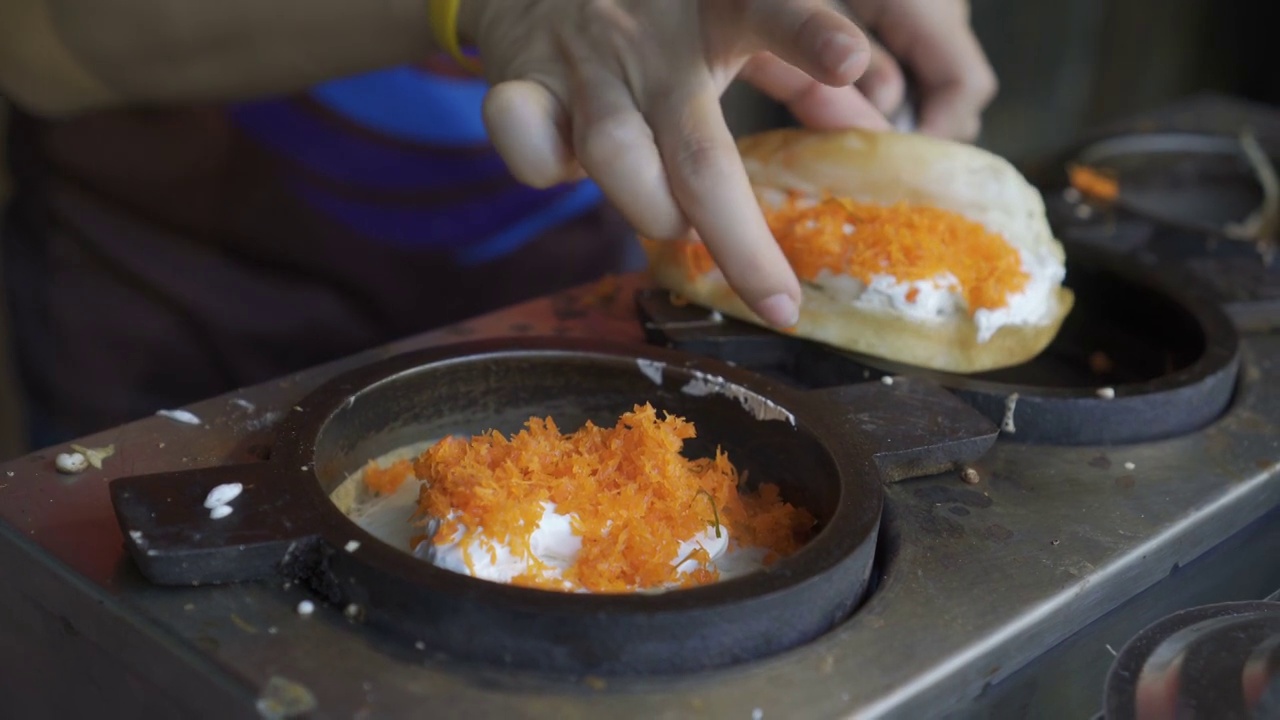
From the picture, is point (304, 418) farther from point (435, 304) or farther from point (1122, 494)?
point (435, 304)

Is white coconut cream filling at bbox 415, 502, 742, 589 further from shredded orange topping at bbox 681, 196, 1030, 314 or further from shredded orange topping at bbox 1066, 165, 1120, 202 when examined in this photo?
shredded orange topping at bbox 1066, 165, 1120, 202

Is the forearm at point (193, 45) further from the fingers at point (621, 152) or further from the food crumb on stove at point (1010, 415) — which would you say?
the food crumb on stove at point (1010, 415)

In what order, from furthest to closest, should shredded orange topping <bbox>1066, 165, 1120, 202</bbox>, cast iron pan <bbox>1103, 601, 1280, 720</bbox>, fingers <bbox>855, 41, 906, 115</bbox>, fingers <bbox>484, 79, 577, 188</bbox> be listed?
shredded orange topping <bbox>1066, 165, 1120, 202</bbox>
fingers <bbox>855, 41, 906, 115</bbox>
fingers <bbox>484, 79, 577, 188</bbox>
cast iron pan <bbox>1103, 601, 1280, 720</bbox>

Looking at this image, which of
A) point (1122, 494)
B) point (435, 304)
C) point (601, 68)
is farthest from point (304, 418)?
point (435, 304)

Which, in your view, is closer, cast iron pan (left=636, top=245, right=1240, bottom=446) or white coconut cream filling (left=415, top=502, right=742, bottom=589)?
white coconut cream filling (left=415, top=502, right=742, bottom=589)

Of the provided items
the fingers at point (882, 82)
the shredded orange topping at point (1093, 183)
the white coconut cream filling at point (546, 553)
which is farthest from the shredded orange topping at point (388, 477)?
the shredded orange topping at point (1093, 183)

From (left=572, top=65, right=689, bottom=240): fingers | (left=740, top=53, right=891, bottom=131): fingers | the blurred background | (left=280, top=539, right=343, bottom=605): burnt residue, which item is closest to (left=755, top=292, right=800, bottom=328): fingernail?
(left=572, top=65, right=689, bottom=240): fingers

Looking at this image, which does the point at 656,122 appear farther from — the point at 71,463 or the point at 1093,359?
the point at 1093,359
